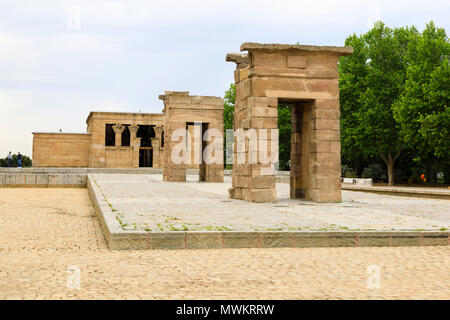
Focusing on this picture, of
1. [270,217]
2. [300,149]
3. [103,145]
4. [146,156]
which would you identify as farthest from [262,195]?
[146,156]

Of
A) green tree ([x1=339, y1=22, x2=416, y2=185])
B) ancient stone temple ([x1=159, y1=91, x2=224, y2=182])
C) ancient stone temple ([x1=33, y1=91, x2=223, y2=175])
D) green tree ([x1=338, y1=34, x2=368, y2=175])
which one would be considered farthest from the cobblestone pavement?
ancient stone temple ([x1=33, y1=91, x2=223, y2=175])

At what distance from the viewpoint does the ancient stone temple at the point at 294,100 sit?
13.2 m

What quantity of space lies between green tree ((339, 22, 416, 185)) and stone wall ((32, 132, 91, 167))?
84.9 ft

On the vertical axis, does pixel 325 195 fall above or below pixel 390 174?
below

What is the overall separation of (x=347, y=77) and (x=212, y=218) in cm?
3133

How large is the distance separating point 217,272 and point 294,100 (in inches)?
363

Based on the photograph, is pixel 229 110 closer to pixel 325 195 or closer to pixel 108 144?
pixel 108 144

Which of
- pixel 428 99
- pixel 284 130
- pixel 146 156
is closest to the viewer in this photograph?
pixel 428 99

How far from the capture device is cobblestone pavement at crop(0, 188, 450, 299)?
15.6 ft

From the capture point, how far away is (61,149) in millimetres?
48406

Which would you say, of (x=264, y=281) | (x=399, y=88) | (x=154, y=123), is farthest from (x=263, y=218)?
(x=154, y=123)

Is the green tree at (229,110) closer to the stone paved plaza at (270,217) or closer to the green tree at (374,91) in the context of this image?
the green tree at (374,91)

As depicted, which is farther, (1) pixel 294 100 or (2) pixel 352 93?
(2) pixel 352 93
